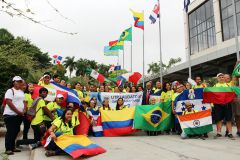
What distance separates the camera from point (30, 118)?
301 inches

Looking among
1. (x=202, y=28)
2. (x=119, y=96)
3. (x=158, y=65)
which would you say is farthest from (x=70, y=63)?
(x=119, y=96)

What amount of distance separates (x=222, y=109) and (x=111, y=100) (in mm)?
4495

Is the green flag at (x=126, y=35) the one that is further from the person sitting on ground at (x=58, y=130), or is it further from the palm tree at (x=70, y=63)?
the palm tree at (x=70, y=63)

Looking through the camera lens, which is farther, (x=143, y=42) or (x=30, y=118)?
(x=143, y=42)

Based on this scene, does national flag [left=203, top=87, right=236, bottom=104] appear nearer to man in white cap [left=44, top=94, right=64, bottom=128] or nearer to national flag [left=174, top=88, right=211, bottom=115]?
national flag [left=174, top=88, right=211, bottom=115]

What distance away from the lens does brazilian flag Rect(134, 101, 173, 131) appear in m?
9.99

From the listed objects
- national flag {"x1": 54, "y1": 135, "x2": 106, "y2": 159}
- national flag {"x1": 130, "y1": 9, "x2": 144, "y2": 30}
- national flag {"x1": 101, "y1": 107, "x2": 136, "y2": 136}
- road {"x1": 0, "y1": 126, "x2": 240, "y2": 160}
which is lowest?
road {"x1": 0, "y1": 126, "x2": 240, "y2": 160}

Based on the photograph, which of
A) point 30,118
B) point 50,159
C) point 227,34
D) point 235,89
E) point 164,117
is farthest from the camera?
point 227,34


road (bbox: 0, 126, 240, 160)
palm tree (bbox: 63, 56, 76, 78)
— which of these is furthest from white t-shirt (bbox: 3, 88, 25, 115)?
palm tree (bbox: 63, 56, 76, 78)

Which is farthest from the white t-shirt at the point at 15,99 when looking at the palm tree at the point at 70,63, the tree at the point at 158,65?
the palm tree at the point at 70,63

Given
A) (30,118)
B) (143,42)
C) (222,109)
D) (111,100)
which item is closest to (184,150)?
(222,109)

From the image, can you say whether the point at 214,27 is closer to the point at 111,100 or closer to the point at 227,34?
the point at 227,34

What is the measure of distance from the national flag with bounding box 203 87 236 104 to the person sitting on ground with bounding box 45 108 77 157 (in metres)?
4.45

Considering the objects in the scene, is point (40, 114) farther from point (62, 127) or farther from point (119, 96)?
point (119, 96)
